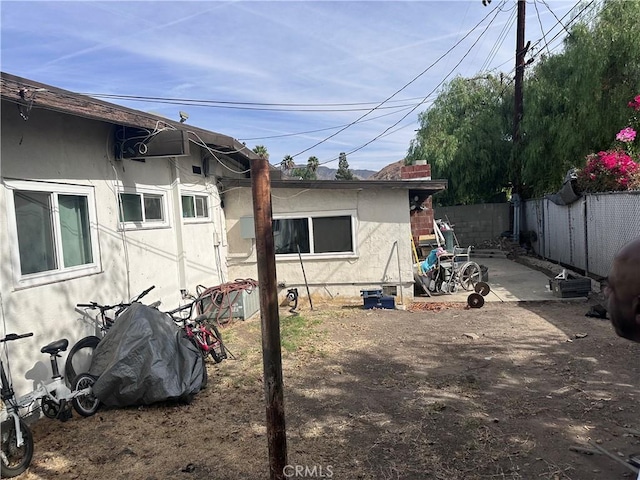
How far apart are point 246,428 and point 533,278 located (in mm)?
9815

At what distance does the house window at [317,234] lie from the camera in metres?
9.70

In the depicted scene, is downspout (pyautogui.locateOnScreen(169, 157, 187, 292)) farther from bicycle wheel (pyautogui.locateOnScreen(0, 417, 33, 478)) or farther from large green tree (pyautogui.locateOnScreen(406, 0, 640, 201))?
large green tree (pyautogui.locateOnScreen(406, 0, 640, 201))

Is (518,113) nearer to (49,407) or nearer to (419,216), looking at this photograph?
(419,216)

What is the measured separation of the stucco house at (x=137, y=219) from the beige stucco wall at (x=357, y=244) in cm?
2

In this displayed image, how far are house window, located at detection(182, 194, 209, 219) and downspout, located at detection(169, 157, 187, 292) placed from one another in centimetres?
39

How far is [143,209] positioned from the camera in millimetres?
6773

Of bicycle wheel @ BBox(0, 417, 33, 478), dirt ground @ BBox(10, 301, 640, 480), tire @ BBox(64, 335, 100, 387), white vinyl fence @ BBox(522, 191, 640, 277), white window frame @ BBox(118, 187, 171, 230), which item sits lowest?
dirt ground @ BBox(10, 301, 640, 480)

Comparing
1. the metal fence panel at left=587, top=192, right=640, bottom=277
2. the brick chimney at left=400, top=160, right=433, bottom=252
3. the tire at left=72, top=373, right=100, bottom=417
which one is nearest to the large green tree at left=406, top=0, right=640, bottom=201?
the metal fence panel at left=587, top=192, right=640, bottom=277

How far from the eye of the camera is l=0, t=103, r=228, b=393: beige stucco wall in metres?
4.22

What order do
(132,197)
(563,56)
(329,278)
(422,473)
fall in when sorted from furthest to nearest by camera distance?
1. (563,56)
2. (329,278)
3. (132,197)
4. (422,473)

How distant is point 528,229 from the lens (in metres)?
16.8

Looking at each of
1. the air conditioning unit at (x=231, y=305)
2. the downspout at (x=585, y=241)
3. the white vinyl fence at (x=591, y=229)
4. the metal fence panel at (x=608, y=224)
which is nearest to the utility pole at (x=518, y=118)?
the white vinyl fence at (x=591, y=229)

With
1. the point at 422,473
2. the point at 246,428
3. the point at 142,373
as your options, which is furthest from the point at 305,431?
the point at 142,373

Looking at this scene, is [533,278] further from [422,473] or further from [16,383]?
[16,383]
